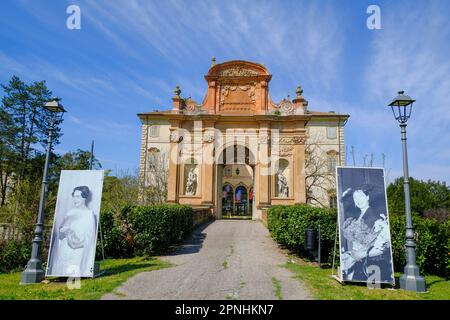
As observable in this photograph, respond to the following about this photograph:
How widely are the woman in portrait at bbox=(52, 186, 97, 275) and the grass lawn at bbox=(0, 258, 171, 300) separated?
0.34m

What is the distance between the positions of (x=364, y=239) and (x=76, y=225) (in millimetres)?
7067

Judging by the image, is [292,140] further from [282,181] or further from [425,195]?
[425,195]

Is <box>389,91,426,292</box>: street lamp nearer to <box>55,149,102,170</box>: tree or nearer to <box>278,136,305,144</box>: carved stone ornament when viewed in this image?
<box>278,136,305,144</box>: carved stone ornament

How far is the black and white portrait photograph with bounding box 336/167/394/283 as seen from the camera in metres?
6.55

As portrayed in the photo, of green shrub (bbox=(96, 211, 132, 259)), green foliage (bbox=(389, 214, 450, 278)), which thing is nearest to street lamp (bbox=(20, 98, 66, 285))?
green shrub (bbox=(96, 211, 132, 259))

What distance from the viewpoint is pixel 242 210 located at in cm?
4075

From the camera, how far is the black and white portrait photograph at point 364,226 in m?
6.55

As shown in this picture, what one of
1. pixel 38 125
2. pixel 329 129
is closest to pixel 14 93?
pixel 38 125

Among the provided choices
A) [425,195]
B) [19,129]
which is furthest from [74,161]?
[425,195]

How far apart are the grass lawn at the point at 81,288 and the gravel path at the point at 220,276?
35 centimetres

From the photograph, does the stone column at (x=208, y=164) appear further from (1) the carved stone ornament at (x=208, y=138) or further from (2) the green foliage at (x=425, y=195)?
(2) the green foliage at (x=425, y=195)

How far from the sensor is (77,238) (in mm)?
7109

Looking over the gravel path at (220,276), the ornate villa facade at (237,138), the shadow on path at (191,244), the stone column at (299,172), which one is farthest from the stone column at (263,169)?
the gravel path at (220,276)
